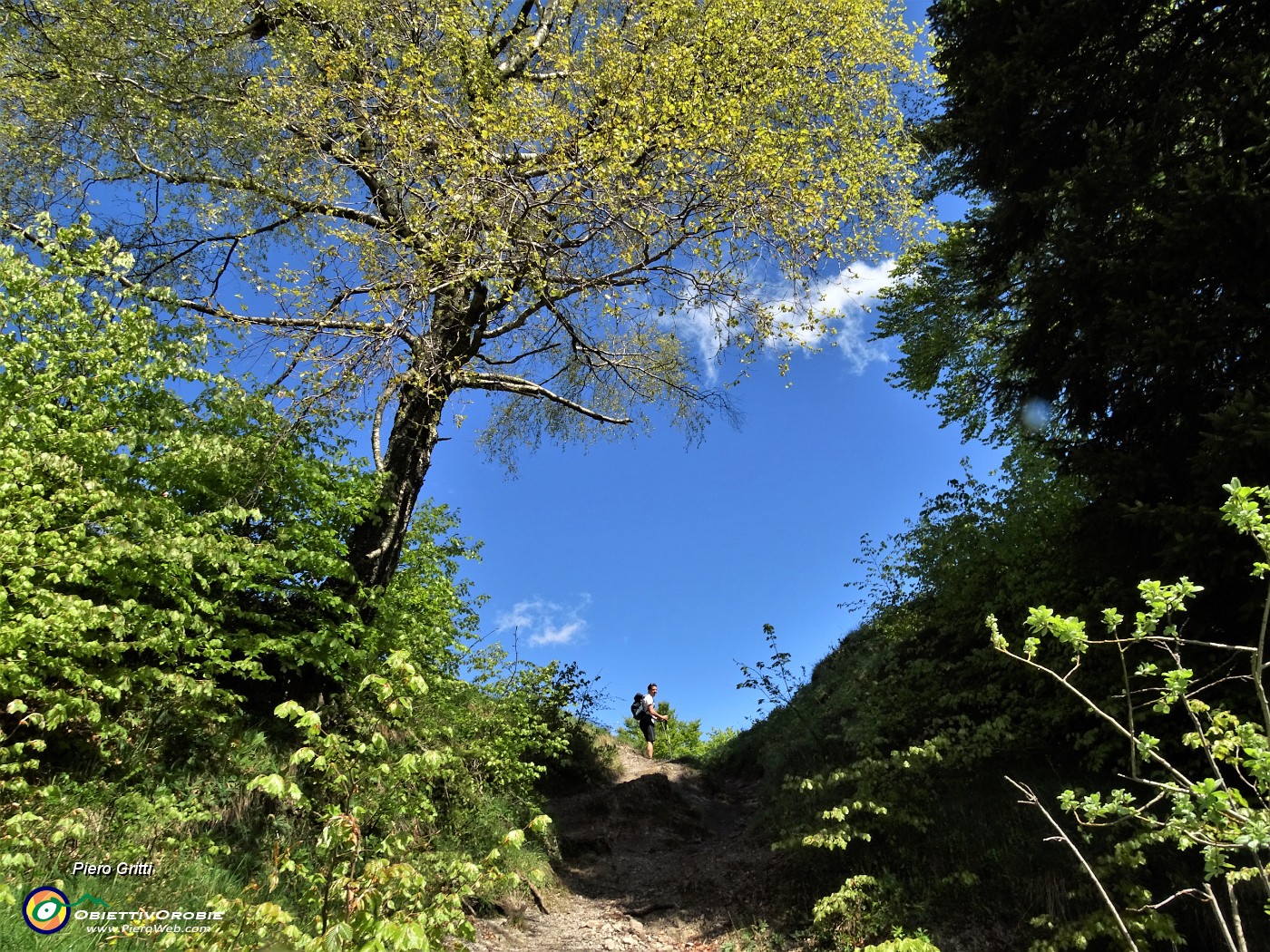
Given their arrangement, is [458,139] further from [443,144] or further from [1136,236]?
[1136,236]

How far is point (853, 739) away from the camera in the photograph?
8125mm

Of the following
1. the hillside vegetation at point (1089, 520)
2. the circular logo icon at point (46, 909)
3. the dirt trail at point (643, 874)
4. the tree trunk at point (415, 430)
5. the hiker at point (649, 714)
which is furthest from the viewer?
the hiker at point (649, 714)

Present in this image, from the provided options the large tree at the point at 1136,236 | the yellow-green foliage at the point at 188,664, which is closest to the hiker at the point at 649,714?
the yellow-green foliage at the point at 188,664

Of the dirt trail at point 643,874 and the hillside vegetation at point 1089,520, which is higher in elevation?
the hillside vegetation at point 1089,520

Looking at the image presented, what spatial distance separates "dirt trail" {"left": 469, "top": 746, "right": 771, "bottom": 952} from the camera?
A: 6789 millimetres

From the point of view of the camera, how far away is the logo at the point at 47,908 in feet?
10.5

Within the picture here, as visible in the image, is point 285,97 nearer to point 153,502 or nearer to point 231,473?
point 231,473

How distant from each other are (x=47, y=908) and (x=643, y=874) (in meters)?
7.47

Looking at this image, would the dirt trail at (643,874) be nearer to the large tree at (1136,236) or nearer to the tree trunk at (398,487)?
the tree trunk at (398,487)

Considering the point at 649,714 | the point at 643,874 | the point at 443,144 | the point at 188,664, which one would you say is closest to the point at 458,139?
the point at 443,144

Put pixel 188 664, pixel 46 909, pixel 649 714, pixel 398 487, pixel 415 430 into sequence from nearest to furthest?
pixel 46 909 < pixel 188 664 < pixel 398 487 < pixel 415 430 < pixel 649 714

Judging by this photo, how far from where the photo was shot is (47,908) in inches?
130

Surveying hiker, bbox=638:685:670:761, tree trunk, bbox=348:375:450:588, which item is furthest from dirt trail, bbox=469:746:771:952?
tree trunk, bbox=348:375:450:588

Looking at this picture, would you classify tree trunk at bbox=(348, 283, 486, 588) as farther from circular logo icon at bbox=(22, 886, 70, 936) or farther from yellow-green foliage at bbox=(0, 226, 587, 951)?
circular logo icon at bbox=(22, 886, 70, 936)
